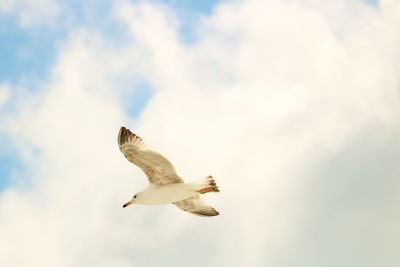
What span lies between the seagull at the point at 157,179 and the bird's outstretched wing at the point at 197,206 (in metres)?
0.54

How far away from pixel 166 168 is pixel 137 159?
3.37 feet

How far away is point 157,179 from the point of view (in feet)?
78.4

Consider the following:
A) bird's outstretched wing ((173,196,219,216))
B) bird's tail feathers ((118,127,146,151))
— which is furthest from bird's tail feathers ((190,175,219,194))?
bird's tail feathers ((118,127,146,151))

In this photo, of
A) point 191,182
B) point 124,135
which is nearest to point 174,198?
point 191,182

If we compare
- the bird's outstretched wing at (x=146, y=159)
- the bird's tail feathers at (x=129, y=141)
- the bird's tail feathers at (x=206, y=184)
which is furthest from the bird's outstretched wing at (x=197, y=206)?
the bird's tail feathers at (x=129, y=141)

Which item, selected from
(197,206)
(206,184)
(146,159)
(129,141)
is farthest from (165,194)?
(129,141)

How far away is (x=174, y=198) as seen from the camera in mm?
24391

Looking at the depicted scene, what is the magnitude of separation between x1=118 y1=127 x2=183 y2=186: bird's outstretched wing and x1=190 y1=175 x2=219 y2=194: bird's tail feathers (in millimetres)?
560

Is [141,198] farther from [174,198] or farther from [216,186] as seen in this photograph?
[216,186]

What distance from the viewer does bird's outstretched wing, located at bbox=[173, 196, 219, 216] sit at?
84.4ft

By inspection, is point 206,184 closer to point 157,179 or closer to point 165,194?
point 165,194

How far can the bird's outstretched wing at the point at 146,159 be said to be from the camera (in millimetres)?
22978

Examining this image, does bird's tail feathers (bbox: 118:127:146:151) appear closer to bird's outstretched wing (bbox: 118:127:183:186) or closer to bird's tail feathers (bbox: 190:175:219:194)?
bird's outstretched wing (bbox: 118:127:183:186)

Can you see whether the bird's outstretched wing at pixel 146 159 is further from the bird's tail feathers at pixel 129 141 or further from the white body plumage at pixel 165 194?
the white body plumage at pixel 165 194
